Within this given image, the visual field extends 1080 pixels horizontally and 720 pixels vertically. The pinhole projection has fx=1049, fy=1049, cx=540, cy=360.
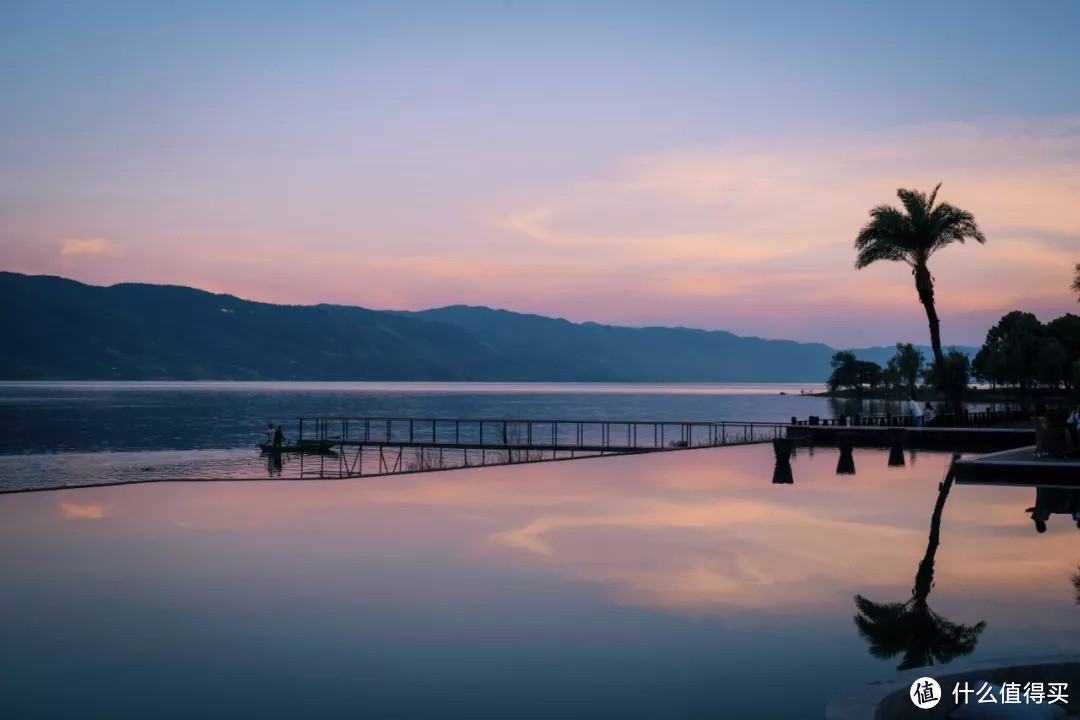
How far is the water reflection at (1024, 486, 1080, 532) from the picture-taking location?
21078 mm

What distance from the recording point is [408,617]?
12820 millimetres

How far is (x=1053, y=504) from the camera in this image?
22672 millimetres

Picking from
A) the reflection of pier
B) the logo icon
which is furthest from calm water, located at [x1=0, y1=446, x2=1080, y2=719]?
Result: the reflection of pier

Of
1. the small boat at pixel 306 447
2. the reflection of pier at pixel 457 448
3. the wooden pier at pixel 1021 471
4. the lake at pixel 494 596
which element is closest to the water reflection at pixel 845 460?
the lake at pixel 494 596

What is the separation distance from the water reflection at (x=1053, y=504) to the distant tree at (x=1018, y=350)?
3214 inches

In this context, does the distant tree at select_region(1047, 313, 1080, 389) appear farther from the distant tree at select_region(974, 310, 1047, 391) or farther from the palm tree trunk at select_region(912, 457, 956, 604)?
the palm tree trunk at select_region(912, 457, 956, 604)

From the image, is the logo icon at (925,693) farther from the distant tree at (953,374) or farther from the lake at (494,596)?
the distant tree at (953,374)

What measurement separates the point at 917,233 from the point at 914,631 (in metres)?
39.2

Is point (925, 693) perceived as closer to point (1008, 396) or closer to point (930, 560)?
point (930, 560)

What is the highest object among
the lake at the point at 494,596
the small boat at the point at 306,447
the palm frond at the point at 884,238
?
the palm frond at the point at 884,238

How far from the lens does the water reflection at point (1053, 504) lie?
21078 millimetres

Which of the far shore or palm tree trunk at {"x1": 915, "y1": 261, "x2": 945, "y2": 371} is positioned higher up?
palm tree trunk at {"x1": 915, "y1": 261, "x2": 945, "y2": 371}

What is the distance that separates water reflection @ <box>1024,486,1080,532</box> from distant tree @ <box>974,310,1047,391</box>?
81.6 metres

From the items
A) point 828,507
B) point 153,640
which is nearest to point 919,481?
point 828,507
